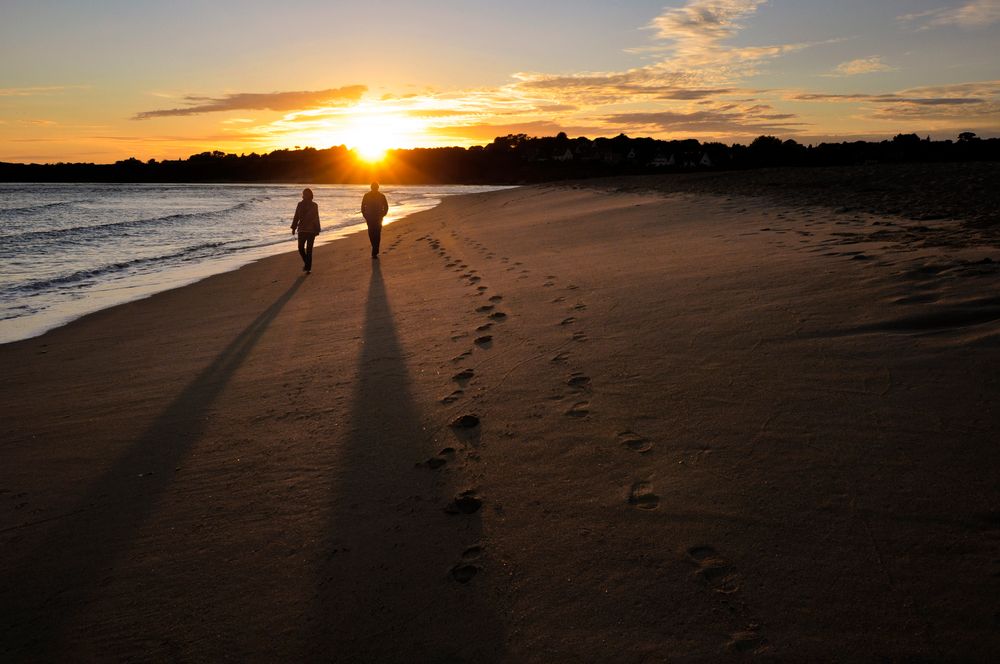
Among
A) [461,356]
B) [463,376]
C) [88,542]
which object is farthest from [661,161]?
[88,542]

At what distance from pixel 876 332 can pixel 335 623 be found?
4.23 meters

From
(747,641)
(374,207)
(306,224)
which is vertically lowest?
(747,641)

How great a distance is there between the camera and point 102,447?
14.6ft

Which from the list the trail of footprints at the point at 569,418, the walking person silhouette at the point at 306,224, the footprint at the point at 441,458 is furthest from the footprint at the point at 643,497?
the walking person silhouette at the point at 306,224

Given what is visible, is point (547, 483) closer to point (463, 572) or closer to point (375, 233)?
point (463, 572)

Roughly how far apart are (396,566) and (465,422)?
5.01 feet

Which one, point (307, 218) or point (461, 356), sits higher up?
point (307, 218)

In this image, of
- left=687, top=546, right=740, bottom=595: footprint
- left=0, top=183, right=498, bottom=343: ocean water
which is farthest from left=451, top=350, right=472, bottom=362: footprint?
left=0, top=183, right=498, bottom=343: ocean water

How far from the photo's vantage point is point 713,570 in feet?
8.57

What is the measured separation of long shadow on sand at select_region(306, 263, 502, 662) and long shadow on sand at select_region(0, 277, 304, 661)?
108cm

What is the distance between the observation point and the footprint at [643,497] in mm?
3104

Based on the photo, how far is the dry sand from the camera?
96.5 inches

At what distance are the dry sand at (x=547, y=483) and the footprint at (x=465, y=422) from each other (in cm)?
6

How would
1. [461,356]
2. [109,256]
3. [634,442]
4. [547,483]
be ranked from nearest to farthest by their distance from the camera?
1. [547,483]
2. [634,442]
3. [461,356]
4. [109,256]
